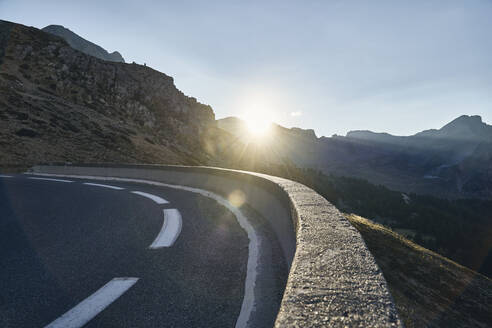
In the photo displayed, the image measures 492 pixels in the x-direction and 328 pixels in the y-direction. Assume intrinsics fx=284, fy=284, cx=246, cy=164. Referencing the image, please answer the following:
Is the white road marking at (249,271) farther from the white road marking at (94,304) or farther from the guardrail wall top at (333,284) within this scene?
the white road marking at (94,304)

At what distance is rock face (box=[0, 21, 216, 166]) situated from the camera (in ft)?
94.3

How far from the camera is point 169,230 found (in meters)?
5.09

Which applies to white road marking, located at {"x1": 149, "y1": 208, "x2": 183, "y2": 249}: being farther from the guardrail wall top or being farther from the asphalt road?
the guardrail wall top

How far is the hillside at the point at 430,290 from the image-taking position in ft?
7.34

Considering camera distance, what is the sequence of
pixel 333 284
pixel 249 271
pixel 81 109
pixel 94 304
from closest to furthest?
pixel 333 284 < pixel 94 304 < pixel 249 271 < pixel 81 109

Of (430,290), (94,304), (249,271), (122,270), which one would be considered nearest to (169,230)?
(122,270)

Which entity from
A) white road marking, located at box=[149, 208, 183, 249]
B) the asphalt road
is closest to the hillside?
the asphalt road

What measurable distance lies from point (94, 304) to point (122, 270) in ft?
2.69

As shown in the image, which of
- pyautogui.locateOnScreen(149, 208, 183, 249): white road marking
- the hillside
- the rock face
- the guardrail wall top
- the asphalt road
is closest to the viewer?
A: the guardrail wall top

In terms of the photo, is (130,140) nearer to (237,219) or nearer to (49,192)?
(49,192)

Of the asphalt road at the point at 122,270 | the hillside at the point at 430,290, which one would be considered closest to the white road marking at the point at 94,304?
the asphalt road at the point at 122,270

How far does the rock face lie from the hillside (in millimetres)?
26695

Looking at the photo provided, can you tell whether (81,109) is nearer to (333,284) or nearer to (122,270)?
(122,270)

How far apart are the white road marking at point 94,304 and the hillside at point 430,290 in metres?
2.46
